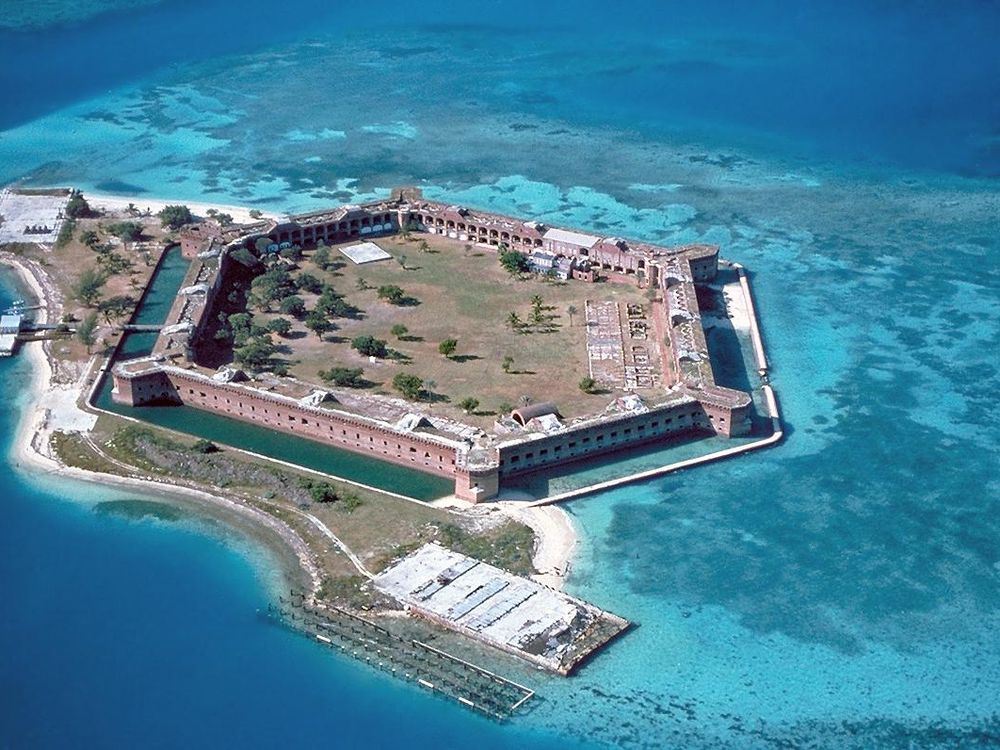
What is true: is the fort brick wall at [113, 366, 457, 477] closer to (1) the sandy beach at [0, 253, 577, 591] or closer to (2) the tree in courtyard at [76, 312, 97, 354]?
(1) the sandy beach at [0, 253, 577, 591]

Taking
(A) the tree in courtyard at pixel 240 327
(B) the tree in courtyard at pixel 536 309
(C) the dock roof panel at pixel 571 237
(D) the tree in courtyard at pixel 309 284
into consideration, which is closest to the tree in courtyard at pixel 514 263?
(C) the dock roof panel at pixel 571 237

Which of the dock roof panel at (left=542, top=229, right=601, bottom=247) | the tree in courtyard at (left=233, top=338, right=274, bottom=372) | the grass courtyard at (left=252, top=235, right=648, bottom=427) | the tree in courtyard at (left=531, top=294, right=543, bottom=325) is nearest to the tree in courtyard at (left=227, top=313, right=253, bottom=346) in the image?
the tree in courtyard at (left=233, top=338, right=274, bottom=372)

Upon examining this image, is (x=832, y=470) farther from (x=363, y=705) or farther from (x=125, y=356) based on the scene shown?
(x=125, y=356)

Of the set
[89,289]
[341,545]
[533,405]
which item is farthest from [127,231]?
[341,545]

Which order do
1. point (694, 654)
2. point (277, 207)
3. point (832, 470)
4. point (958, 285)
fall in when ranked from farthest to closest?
point (277, 207), point (958, 285), point (832, 470), point (694, 654)

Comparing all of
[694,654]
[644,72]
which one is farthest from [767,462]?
[644,72]

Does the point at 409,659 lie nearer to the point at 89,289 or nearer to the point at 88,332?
the point at 88,332
